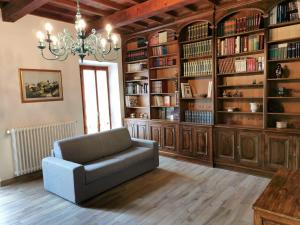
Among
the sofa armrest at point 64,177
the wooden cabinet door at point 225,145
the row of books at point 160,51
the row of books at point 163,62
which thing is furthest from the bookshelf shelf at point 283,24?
the sofa armrest at point 64,177

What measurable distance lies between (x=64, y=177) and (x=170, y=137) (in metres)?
2.45

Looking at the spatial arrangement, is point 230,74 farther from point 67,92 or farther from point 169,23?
point 67,92

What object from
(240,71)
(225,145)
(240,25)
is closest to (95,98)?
(225,145)

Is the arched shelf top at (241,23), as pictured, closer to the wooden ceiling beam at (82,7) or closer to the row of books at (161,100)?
the row of books at (161,100)

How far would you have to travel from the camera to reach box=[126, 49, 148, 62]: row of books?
5.24m

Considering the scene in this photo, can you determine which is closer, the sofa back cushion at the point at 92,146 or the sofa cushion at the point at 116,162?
the sofa cushion at the point at 116,162

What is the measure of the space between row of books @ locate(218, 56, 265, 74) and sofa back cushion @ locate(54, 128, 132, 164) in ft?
7.16

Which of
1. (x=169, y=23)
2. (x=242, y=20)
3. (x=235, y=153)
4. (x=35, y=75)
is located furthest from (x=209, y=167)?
(x=35, y=75)

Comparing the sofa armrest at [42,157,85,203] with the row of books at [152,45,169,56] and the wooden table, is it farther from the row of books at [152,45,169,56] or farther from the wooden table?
the row of books at [152,45,169,56]

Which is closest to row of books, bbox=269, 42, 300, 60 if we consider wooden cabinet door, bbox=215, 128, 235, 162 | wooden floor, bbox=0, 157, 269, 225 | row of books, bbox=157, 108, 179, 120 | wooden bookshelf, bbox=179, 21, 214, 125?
wooden bookshelf, bbox=179, 21, 214, 125

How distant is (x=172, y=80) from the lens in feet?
16.7

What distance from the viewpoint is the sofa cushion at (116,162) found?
10.2ft

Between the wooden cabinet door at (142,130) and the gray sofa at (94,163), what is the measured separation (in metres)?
0.98

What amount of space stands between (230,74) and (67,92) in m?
3.17
